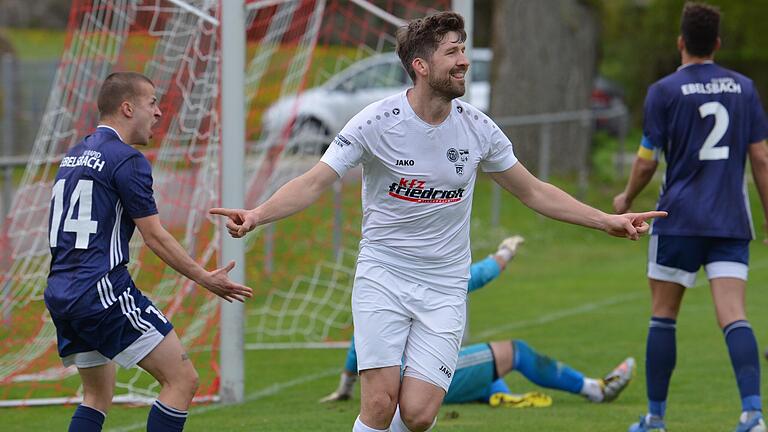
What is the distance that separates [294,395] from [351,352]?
0.95 metres

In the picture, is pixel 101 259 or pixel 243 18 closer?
pixel 101 259

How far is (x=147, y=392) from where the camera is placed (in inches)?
319

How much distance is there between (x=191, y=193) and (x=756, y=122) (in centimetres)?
509

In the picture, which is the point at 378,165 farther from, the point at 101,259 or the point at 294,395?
the point at 294,395

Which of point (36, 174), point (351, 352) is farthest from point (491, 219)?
point (351, 352)

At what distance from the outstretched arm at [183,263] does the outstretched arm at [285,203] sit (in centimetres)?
42

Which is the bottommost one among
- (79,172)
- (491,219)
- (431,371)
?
(491,219)

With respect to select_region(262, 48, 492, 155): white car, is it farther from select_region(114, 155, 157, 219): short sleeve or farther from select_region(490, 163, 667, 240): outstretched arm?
select_region(114, 155, 157, 219): short sleeve

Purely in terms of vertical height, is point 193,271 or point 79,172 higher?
point 79,172

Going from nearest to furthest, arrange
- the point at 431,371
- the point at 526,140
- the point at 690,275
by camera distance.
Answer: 1. the point at 431,371
2. the point at 690,275
3. the point at 526,140

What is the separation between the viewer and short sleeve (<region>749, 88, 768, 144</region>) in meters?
6.70

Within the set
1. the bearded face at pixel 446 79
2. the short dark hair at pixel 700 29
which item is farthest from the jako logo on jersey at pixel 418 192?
the short dark hair at pixel 700 29

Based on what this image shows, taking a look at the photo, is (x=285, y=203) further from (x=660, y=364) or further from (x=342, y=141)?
(x=660, y=364)

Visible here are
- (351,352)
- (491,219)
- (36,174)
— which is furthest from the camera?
(491,219)
